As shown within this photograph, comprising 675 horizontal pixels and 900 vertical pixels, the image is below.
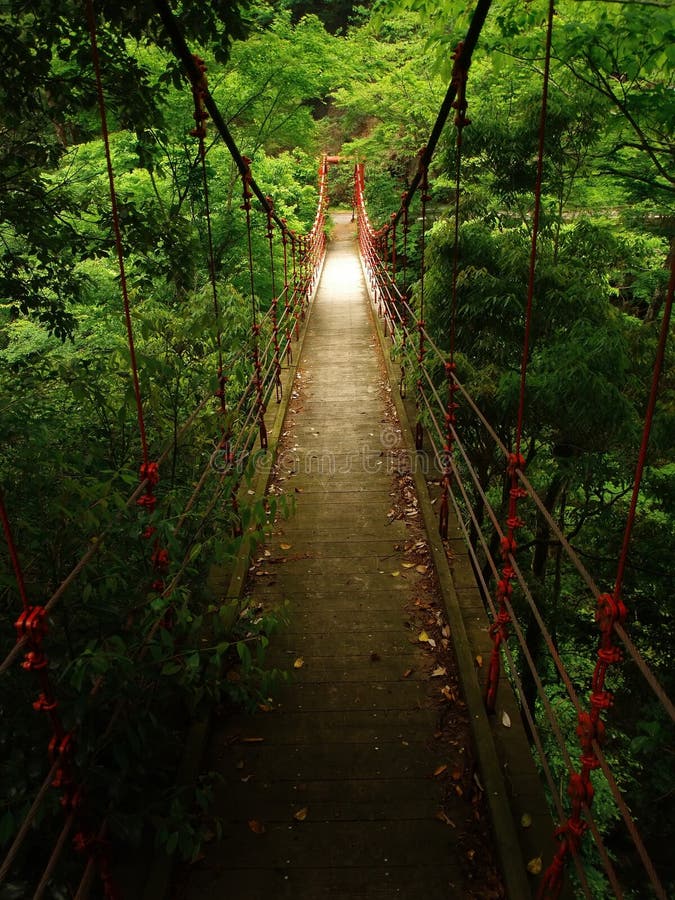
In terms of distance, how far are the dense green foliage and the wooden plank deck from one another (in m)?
0.21

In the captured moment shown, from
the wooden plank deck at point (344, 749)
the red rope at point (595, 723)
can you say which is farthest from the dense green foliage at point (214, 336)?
the red rope at point (595, 723)

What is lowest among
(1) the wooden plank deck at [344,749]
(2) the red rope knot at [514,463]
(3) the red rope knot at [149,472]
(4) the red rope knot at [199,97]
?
(1) the wooden plank deck at [344,749]

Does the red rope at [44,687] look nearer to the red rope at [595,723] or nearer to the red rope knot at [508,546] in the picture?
the red rope at [595,723]

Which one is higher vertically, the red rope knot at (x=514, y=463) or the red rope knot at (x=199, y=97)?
the red rope knot at (x=199, y=97)

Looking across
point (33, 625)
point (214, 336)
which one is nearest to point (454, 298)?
point (214, 336)

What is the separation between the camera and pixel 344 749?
237 cm

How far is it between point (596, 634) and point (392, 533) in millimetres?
4394

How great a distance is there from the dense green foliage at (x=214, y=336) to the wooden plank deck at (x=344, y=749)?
0.67 ft

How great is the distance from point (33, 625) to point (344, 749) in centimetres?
159

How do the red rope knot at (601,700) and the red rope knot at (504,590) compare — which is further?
the red rope knot at (504,590)

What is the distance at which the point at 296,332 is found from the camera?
334 inches

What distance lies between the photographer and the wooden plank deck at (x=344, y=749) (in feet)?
6.32

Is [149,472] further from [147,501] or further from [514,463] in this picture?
[514,463]

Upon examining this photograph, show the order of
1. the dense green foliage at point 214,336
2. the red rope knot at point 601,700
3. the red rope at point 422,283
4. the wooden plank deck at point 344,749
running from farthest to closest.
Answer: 1. the red rope at point 422,283
2. the wooden plank deck at point 344,749
3. the dense green foliage at point 214,336
4. the red rope knot at point 601,700
